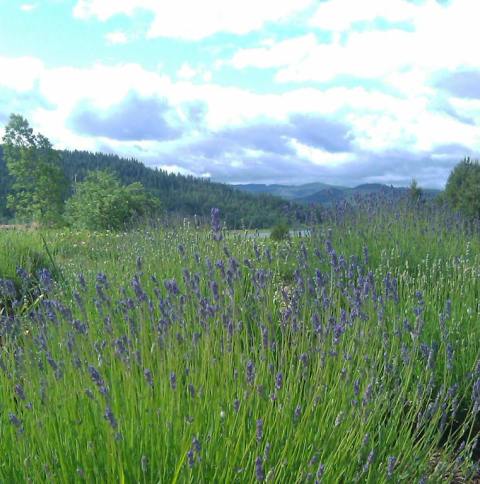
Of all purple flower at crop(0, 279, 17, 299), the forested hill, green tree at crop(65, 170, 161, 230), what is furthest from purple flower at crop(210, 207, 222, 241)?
the forested hill

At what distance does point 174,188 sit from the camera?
247ft

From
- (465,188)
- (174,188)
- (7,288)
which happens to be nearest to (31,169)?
(465,188)

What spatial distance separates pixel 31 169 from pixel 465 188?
27.0m

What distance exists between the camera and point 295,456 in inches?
86.5

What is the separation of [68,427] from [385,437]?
55.4 inches

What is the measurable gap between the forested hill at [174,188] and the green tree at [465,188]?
101 ft

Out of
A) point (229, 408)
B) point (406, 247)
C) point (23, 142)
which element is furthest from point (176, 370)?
point (23, 142)

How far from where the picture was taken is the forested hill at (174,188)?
56125 millimetres

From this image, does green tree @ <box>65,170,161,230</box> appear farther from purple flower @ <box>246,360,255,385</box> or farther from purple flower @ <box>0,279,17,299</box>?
purple flower @ <box>246,360,255,385</box>

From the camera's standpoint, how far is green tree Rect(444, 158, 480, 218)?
17.2 meters

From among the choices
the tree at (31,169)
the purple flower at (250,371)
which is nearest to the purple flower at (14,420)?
the purple flower at (250,371)

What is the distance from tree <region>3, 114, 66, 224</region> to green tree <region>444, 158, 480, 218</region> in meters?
24.0

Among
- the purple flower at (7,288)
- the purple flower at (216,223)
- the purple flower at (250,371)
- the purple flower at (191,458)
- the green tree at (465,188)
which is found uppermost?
the green tree at (465,188)

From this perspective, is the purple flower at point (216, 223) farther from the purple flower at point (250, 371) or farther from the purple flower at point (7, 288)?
the purple flower at point (250, 371)
